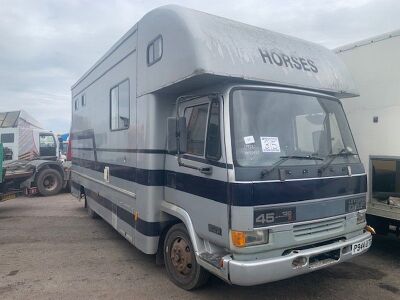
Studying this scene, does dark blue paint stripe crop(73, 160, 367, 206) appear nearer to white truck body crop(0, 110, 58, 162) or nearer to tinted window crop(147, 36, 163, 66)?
tinted window crop(147, 36, 163, 66)

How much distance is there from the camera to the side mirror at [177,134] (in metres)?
4.14

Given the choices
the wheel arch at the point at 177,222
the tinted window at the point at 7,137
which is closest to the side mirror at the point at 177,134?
the wheel arch at the point at 177,222

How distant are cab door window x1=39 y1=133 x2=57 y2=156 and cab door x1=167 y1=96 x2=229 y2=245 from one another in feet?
42.2

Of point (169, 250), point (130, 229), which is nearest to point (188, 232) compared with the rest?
point (169, 250)

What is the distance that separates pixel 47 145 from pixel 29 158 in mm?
935

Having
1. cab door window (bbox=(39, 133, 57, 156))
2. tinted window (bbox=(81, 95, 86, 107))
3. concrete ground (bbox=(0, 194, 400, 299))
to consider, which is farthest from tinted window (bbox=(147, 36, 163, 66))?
cab door window (bbox=(39, 133, 57, 156))

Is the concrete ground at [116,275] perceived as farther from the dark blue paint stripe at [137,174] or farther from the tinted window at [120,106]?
the tinted window at [120,106]

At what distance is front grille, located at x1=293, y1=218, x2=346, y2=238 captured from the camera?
3.88m

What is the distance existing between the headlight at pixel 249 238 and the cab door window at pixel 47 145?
46.1 feet

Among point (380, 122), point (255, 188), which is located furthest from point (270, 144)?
point (380, 122)

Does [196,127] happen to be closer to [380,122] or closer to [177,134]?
[177,134]

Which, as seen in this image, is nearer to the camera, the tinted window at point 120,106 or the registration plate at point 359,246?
the registration plate at point 359,246

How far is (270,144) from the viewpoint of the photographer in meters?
3.88

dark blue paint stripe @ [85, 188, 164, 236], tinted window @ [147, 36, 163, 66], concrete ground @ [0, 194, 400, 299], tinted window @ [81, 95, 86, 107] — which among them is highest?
tinted window @ [147, 36, 163, 66]
